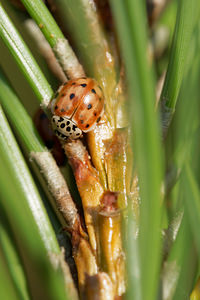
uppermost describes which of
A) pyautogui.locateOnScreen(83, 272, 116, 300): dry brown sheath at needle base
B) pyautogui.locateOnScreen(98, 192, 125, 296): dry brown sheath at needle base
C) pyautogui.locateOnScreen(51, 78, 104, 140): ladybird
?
pyautogui.locateOnScreen(51, 78, 104, 140): ladybird

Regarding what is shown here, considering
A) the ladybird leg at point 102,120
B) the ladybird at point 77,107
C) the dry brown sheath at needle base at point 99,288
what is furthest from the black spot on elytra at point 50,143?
the dry brown sheath at needle base at point 99,288

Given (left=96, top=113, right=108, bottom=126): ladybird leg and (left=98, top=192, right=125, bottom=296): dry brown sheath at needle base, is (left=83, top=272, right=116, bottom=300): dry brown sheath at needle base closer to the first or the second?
(left=98, top=192, right=125, bottom=296): dry brown sheath at needle base

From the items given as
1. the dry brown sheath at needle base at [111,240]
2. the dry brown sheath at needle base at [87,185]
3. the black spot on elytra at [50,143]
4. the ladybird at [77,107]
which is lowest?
the dry brown sheath at needle base at [111,240]

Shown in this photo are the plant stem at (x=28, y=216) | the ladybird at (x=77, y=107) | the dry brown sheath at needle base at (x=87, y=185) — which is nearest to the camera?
the plant stem at (x=28, y=216)

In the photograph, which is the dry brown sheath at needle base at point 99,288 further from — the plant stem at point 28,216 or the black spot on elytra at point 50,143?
the black spot on elytra at point 50,143

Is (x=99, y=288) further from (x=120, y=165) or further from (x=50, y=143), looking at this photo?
(x=50, y=143)

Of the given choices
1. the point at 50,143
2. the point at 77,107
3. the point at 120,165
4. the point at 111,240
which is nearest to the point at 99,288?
the point at 111,240

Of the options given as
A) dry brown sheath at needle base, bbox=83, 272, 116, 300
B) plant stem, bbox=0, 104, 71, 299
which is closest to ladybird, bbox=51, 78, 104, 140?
plant stem, bbox=0, 104, 71, 299

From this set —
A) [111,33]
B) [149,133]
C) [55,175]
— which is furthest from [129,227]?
[111,33]
